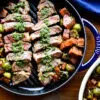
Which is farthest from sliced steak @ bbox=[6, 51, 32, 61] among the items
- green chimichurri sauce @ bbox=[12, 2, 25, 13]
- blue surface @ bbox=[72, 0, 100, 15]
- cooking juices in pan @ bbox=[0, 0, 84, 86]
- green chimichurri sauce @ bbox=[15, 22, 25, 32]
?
blue surface @ bbox=[72, 0, 100, 15]

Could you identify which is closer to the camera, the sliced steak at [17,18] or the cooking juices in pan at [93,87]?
the cooking juices in pan at [93,87]

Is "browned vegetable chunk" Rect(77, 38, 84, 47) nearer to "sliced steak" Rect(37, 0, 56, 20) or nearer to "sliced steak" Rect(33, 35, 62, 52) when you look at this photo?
"sliced steak" Rect(33, 35, 62, 52)

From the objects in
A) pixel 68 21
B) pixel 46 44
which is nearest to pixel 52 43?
pixel 46 44

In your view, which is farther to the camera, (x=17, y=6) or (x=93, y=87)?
(x=17, y=6)

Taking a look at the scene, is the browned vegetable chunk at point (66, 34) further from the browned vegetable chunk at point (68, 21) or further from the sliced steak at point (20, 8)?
the sliced steak at point (20, 8)

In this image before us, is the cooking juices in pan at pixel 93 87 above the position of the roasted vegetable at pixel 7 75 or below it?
below

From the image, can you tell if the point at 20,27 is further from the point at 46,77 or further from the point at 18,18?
the point at 46,77

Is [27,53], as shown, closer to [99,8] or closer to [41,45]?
[41,45]

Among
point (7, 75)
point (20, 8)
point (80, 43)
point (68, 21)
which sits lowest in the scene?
point (7, 75)

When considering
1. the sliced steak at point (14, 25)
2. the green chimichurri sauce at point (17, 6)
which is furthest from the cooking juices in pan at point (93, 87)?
the green chimichurri sauce at point (17, 6)
